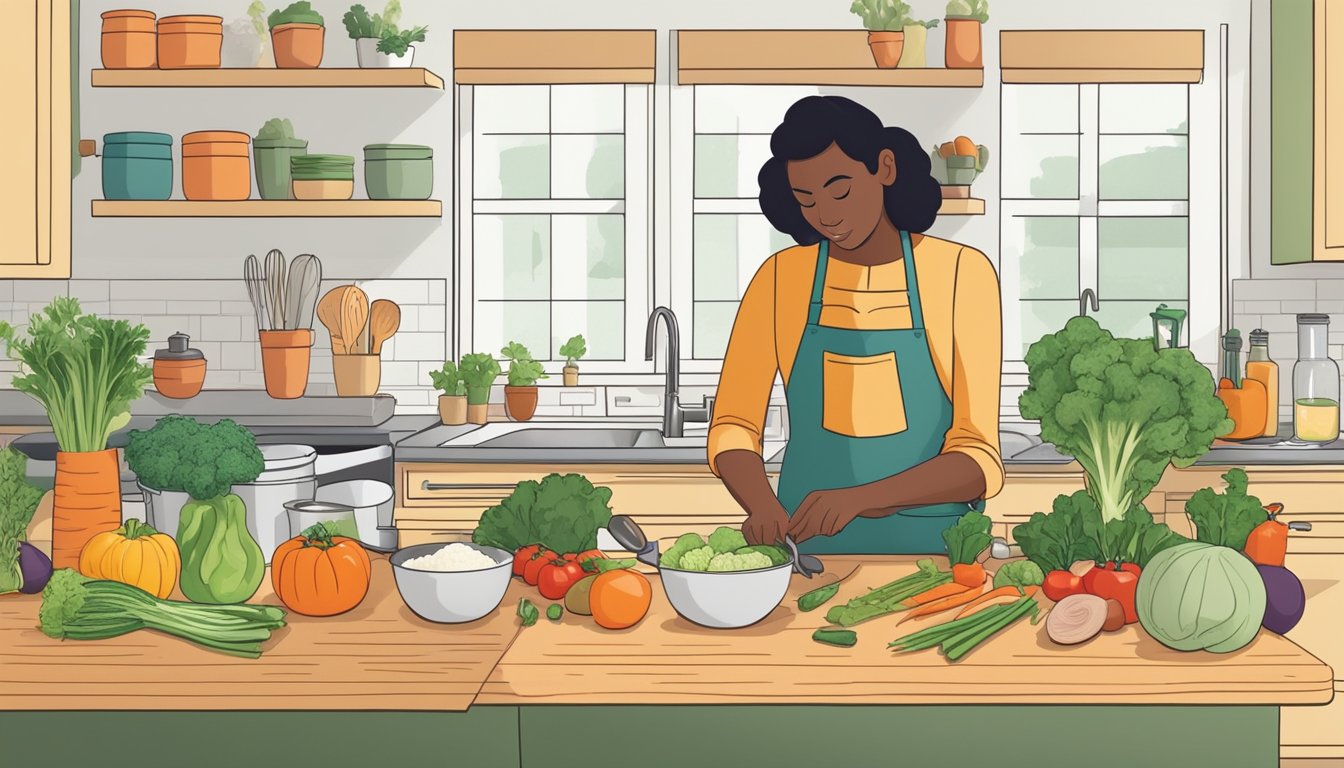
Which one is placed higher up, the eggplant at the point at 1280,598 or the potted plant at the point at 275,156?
the potted plant at the point at 275,156

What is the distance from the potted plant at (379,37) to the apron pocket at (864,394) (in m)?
2.22

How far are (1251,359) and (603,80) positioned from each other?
2.35 m

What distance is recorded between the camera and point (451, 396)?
→ 427cm

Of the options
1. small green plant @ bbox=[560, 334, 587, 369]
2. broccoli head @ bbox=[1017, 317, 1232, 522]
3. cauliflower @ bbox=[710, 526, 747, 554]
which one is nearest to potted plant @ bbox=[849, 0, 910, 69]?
small green plant @ bbox=[560, 334, 587, 369]

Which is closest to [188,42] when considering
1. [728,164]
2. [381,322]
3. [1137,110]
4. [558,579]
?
[381,322]

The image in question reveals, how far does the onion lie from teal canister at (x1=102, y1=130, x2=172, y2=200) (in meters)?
3.46

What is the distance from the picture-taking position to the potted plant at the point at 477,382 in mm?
4270

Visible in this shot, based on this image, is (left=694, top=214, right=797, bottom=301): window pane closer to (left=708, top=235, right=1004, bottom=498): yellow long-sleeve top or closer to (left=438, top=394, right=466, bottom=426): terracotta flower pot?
(left=438, top=394, right=466, bottom=426): terracotta flower pot

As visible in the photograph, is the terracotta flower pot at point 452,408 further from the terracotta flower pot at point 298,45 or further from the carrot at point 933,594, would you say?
the carrot at point 933,594

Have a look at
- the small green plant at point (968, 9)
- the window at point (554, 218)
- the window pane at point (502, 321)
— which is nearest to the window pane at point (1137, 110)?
the small green plant at point (968, 9)

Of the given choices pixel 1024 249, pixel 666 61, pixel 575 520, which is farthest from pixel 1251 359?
pixel 575 520

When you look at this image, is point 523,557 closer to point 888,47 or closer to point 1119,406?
point 1119,406

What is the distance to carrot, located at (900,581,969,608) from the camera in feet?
6.15

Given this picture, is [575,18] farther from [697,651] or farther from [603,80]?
[697,651]
